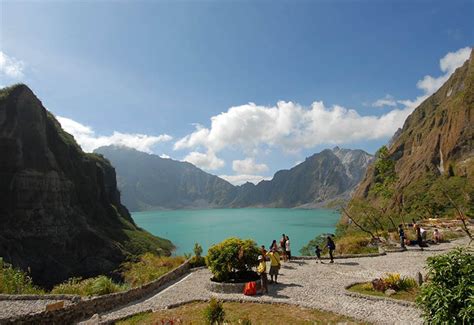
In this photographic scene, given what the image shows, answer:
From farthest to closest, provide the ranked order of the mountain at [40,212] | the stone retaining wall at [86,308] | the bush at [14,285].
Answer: the mountain at [40,212]
the bush at [14,285]
the stone retaining wall at [86,308]

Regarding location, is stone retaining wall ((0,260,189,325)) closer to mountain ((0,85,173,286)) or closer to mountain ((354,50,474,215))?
mountain ((354,50,474,215))

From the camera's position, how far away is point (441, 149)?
10825cm

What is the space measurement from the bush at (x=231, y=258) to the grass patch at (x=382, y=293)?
5286 mm

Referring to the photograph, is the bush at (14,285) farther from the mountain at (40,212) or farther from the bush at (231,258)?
the mountain at (40,212)

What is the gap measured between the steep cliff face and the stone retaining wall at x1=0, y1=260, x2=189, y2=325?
213ft

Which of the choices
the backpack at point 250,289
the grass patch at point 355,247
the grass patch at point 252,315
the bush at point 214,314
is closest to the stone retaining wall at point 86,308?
the grass patch at point 252,315

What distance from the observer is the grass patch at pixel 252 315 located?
12.9 metres

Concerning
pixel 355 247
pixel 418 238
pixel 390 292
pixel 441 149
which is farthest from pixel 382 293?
pixel 441 149

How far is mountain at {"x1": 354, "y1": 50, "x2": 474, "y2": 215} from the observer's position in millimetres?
85250

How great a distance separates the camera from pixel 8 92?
292ft

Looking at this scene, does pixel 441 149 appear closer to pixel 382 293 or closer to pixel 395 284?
pixel 395 284

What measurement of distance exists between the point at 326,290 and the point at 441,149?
108 meters

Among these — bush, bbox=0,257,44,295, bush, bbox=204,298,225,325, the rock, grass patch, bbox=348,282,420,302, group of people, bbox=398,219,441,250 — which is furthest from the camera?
group of people, bbox=398,219,441,250

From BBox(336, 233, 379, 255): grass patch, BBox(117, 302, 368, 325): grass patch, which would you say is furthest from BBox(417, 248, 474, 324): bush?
BBox(336, 233, 379, 255): grass patch
